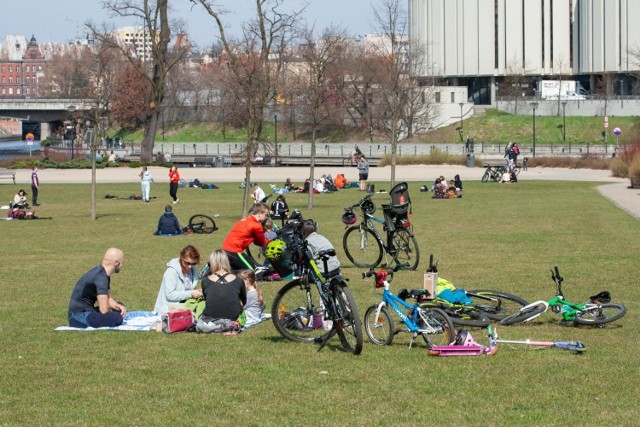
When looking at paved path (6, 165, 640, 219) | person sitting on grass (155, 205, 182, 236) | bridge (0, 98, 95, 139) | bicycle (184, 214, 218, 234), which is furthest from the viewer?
bridge (0, 98, 95, 139)

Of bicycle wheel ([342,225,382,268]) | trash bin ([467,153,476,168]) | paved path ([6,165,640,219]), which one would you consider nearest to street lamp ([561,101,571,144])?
trash bin ([467,153,476,168])

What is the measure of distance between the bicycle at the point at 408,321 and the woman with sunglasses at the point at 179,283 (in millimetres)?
2795

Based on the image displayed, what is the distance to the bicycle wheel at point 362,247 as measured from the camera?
19.2m

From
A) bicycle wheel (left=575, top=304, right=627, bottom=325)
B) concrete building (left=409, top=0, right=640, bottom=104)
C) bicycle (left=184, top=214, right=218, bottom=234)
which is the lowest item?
bicycle wheel (left=575, top=304, right=627, bottom=325)

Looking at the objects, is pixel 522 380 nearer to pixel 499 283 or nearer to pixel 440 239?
pixel 499 283

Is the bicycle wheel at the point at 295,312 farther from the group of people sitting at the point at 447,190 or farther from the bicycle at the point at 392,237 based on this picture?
the group of people sitting at the point at 447,190

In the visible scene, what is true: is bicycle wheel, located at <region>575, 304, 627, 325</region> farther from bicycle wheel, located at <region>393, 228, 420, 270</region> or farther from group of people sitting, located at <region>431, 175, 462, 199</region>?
group of people sitting, located at <region>431, 175, 462, 199</region>

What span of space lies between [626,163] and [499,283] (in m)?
40.1

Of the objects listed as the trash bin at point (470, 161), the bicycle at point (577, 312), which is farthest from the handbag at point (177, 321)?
the trash bin at point (470, 161)

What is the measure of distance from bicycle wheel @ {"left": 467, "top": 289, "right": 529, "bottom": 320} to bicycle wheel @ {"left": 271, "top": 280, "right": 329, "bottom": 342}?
2.14 metres

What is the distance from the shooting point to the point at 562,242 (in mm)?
23797

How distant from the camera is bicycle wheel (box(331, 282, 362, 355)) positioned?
11.1 metres

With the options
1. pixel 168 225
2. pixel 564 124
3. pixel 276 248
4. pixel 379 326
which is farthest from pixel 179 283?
pixel 564 124

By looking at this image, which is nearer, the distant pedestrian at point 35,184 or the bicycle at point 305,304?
the bicycle at point 305,304
